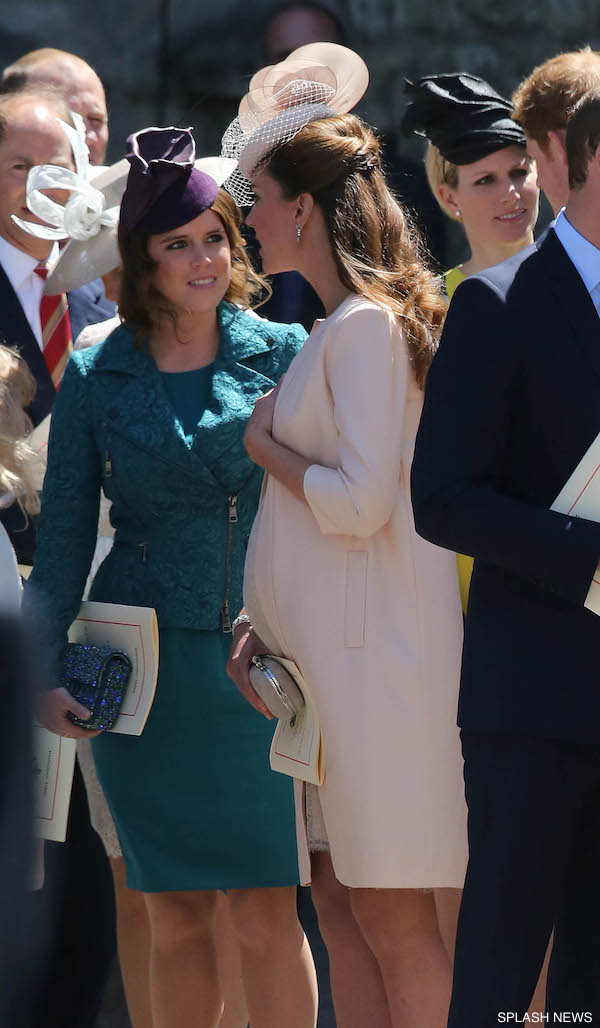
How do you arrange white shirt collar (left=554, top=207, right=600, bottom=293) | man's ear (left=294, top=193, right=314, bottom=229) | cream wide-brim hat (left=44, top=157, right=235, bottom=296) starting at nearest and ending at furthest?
white shirt collar (left=554, top=207, right=600, bottom=293), man's ear (left=294, top=193, right=314, bottom=229), cream wide-brim hat (left=44, top=157, right=235, bottom=296)

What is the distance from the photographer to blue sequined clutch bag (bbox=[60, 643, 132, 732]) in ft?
10.6

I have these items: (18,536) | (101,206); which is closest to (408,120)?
(101,206)

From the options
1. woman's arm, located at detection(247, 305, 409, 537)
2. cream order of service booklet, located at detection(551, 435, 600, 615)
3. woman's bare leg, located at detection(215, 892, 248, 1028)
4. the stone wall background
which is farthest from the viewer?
the stone wall background

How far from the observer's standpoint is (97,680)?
3258mm

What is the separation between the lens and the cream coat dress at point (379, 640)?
113 inches

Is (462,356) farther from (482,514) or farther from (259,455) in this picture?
(259,455)

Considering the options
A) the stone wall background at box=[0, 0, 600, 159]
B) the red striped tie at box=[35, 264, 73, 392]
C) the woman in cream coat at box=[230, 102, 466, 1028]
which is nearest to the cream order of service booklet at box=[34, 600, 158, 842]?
the woman in cream coat at box=[230, 102, 466, 1028]

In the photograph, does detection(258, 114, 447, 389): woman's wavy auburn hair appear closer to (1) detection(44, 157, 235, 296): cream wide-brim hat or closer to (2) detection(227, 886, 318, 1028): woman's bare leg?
(1) detection(44, 157, 235, 296): cream wide-brim hat

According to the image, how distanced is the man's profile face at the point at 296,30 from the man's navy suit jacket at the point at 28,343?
1.51 metres

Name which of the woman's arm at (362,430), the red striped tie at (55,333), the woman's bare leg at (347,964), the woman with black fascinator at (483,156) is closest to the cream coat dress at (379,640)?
the woman's arm at (362,430)

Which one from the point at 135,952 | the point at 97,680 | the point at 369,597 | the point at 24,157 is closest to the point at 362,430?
the point at 369,597

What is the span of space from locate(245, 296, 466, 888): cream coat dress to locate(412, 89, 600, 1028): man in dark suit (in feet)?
1.55

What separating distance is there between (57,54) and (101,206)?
100 cm

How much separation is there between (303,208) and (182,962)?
62.1 inches
